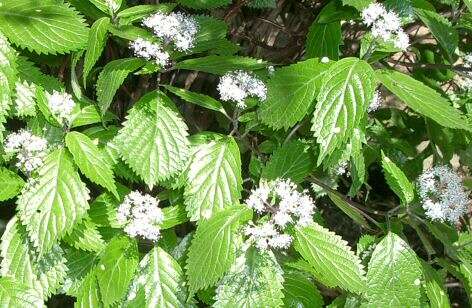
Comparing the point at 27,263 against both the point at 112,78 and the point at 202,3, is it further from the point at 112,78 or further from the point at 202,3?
the point at 202,3

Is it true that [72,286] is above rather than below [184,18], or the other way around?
below

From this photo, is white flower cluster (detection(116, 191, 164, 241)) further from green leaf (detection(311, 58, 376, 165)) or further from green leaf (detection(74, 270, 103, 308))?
green leaf (detection(311, 58, 376, 165))

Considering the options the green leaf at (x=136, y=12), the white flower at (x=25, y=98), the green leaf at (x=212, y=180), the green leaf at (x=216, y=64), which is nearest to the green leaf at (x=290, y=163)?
the green leaf at (x=212, y=180)

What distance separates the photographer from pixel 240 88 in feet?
4.54

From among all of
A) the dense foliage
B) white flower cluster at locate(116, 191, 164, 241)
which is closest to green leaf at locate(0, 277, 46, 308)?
the dense foliage

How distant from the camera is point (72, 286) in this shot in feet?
4.81

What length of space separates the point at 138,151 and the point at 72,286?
16.2 inches

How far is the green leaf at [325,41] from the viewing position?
156 centimetres

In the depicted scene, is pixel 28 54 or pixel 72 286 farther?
pixel 28 54

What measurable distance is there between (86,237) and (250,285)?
41 cm

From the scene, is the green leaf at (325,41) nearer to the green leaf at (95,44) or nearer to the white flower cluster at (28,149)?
the green leaf at (95,44)

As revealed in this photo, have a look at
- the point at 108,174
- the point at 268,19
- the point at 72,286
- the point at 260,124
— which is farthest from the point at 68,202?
the point at 268,19

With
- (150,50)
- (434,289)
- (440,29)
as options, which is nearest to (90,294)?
(150,50)

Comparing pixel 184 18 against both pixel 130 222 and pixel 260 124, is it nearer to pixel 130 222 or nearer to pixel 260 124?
pixel 260 124
